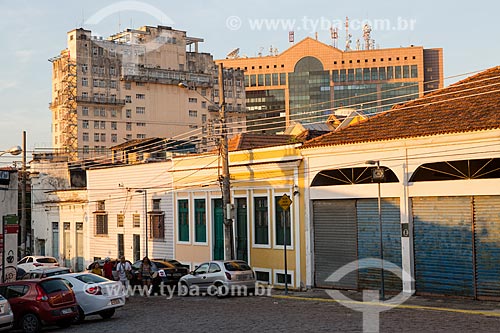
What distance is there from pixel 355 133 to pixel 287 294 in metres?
6.86

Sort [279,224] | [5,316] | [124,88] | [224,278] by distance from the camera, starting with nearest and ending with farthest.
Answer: [5,316], [224,278], [279,224], [124,88]

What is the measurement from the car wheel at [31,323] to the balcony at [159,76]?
3750 inches

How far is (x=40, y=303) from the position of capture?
20.9m

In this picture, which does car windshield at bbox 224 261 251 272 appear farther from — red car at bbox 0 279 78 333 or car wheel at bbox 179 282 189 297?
red car at bbox 0 279 78 333

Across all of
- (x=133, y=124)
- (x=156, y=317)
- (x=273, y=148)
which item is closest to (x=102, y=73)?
(x=133, y=124)

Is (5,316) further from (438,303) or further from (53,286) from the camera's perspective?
(438,303)

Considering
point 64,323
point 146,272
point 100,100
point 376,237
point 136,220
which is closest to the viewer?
point 64,323

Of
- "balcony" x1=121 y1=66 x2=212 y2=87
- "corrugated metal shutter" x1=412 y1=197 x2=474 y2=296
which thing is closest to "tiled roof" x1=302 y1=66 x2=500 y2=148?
"corrugated metal shutter" x1=412 y1=197 x2=474 y2=296

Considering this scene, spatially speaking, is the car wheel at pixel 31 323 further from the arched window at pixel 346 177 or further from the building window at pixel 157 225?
→ the building window at pixel 157 225

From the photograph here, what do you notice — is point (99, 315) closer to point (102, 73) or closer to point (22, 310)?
point (22, 310)

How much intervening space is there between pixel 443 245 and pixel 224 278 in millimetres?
8163

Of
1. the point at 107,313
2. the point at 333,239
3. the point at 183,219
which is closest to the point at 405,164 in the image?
the point at 333,239

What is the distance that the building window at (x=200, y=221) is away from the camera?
36.6 metres

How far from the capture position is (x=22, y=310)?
21188mm
